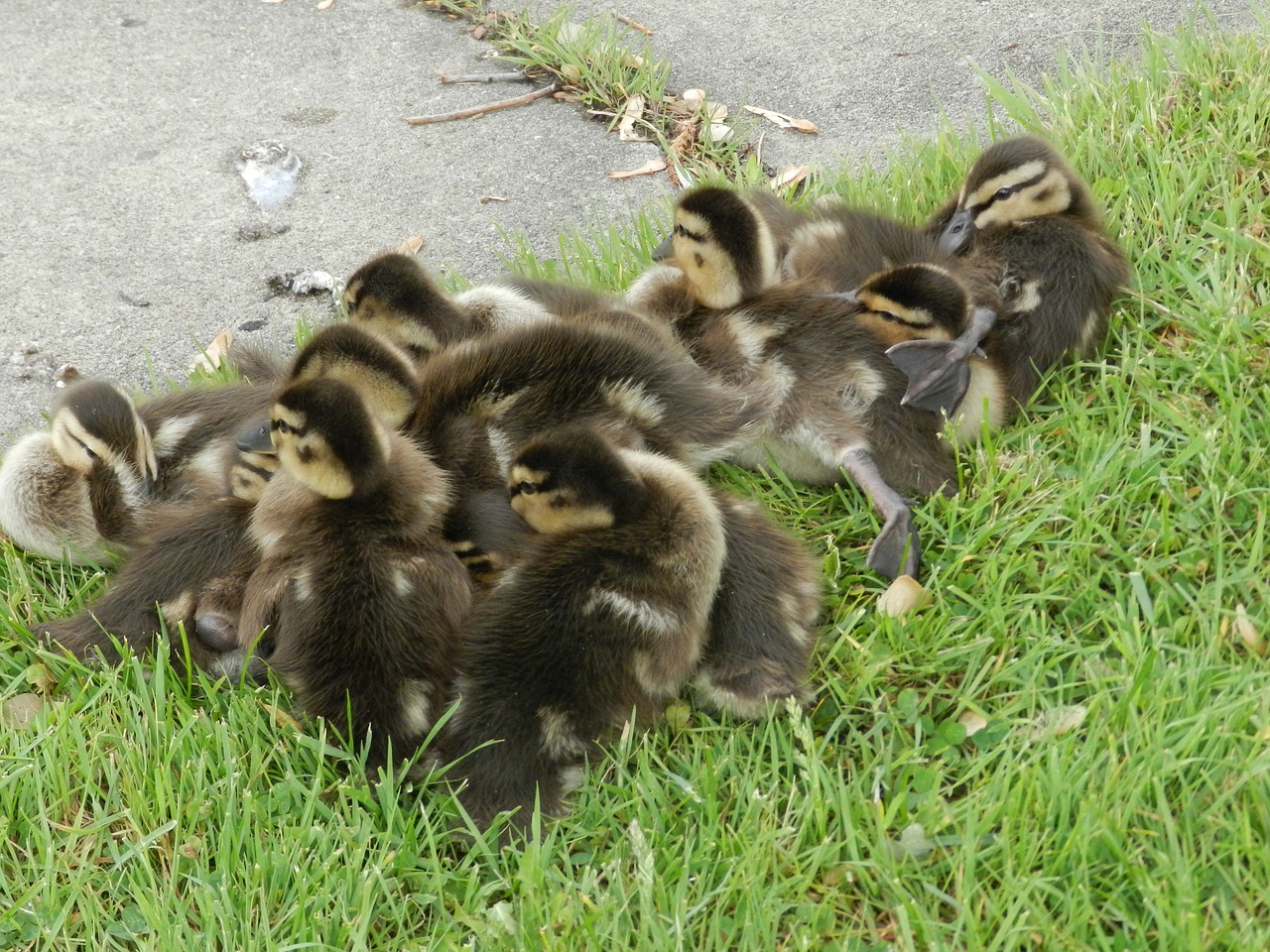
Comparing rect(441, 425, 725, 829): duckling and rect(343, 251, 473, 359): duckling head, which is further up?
rect(343, 251, 473, 359): duckling head

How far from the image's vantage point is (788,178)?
4.00 m

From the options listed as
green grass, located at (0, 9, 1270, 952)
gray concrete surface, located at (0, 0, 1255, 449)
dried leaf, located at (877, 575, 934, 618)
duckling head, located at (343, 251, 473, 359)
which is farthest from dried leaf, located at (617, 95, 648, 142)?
dried leaf, located at (877, 575, 934, 618)

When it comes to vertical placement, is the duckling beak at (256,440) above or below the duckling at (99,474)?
above

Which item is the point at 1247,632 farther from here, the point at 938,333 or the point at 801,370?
the point at 801,370

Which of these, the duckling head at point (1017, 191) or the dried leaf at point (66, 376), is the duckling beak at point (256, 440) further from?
the duckling head at point (1017, 191)

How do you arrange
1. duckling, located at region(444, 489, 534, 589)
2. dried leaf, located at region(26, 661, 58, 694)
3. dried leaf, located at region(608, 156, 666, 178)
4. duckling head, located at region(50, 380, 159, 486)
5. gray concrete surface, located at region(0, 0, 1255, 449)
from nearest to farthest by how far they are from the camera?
duckling, located at region(444, 489, 534, 589), dried leaf, located at region(26, 661, 58, 694), duckling head, located at region(50, 380, 159, 486), gray concrete surface, located at region(0, 0, 1255, 449), dried leaf, located at region(608, 156, 666, 178)

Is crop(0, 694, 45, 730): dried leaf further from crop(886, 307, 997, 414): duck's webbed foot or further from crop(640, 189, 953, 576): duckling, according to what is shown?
crop(886, 307, 997, 414): duck's webbed foot

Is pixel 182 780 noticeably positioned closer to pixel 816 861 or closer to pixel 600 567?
pixel 600 567

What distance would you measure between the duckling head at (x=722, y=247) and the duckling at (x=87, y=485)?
1.32 metres

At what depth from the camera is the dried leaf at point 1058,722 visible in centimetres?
204


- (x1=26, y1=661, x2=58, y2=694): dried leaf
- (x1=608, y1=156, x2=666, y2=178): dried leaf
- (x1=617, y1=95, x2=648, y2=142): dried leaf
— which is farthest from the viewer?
(x1=617, y1=95, x2=648, y2=142): dried leaf

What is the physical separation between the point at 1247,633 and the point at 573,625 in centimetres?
118

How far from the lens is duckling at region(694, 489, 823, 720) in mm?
2225

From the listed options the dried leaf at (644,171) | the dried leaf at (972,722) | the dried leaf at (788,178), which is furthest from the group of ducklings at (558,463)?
the dried leaf at (644,171)
